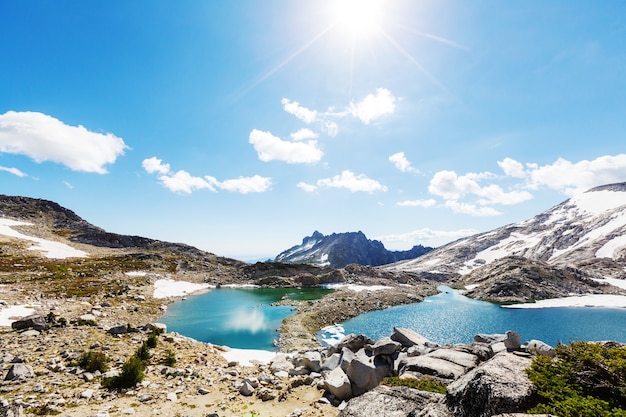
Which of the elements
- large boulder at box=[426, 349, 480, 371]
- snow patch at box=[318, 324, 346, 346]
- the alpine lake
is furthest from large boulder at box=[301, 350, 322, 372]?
snow patch at box=[318, 324, 346, 346]

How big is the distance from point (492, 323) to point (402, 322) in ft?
68.8

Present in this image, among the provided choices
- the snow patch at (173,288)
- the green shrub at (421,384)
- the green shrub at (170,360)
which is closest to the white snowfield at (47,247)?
the snow patch at (173,288)

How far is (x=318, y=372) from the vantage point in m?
22.7

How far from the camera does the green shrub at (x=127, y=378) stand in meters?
17.3

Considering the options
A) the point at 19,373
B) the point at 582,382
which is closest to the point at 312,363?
the point at 582,382

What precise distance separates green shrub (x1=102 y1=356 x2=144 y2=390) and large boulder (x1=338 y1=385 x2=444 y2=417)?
13.2 meters

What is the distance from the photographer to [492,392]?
8.84 m

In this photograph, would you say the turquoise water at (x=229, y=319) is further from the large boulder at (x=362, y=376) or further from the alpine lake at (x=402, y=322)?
the large boulder at (x=362, y=376)

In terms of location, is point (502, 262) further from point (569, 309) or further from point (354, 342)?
point (354, 342)

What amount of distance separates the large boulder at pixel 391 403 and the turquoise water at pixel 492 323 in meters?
36.1

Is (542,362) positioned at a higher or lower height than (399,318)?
higher

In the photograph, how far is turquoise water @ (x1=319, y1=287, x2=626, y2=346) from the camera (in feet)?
170

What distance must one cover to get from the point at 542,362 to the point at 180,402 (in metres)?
17.1

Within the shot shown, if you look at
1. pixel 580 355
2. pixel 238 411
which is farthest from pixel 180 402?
pixel 580 355
